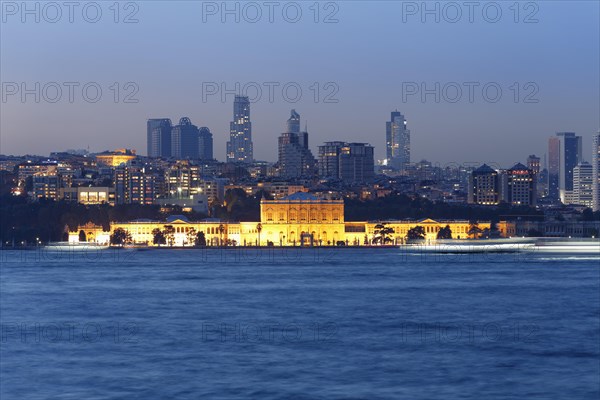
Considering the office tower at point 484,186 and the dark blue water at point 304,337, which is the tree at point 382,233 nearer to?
the office tower at point 484,186

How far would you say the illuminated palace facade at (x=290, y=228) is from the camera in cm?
8569

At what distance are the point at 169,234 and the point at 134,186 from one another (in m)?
24.1

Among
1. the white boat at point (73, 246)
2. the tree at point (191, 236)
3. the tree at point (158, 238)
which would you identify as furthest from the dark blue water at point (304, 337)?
the tree at point (191, 236)

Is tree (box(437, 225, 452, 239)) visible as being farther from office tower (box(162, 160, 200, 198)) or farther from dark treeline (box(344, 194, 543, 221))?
office tower (box(162, 160, 200, 198))

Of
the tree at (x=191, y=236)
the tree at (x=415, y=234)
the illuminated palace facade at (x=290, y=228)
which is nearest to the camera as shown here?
the tree at (x=191, y=236)

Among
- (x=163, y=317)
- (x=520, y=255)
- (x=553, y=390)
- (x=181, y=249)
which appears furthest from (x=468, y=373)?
(x=181, y=249)

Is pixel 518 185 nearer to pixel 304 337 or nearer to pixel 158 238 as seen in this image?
pixel 158 238

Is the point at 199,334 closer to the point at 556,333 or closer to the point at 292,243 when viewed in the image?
the point at 556,333

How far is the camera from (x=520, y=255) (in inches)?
2296

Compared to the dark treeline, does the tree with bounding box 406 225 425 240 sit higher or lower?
lower

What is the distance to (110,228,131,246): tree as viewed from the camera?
8250cm

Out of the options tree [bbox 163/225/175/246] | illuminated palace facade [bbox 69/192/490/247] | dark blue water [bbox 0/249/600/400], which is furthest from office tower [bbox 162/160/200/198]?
dark blue water [bbox 0/249/600/400]

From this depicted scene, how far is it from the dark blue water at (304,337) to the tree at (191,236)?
41.9 m

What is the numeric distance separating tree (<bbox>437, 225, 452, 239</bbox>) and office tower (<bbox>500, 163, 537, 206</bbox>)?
3638 cm
